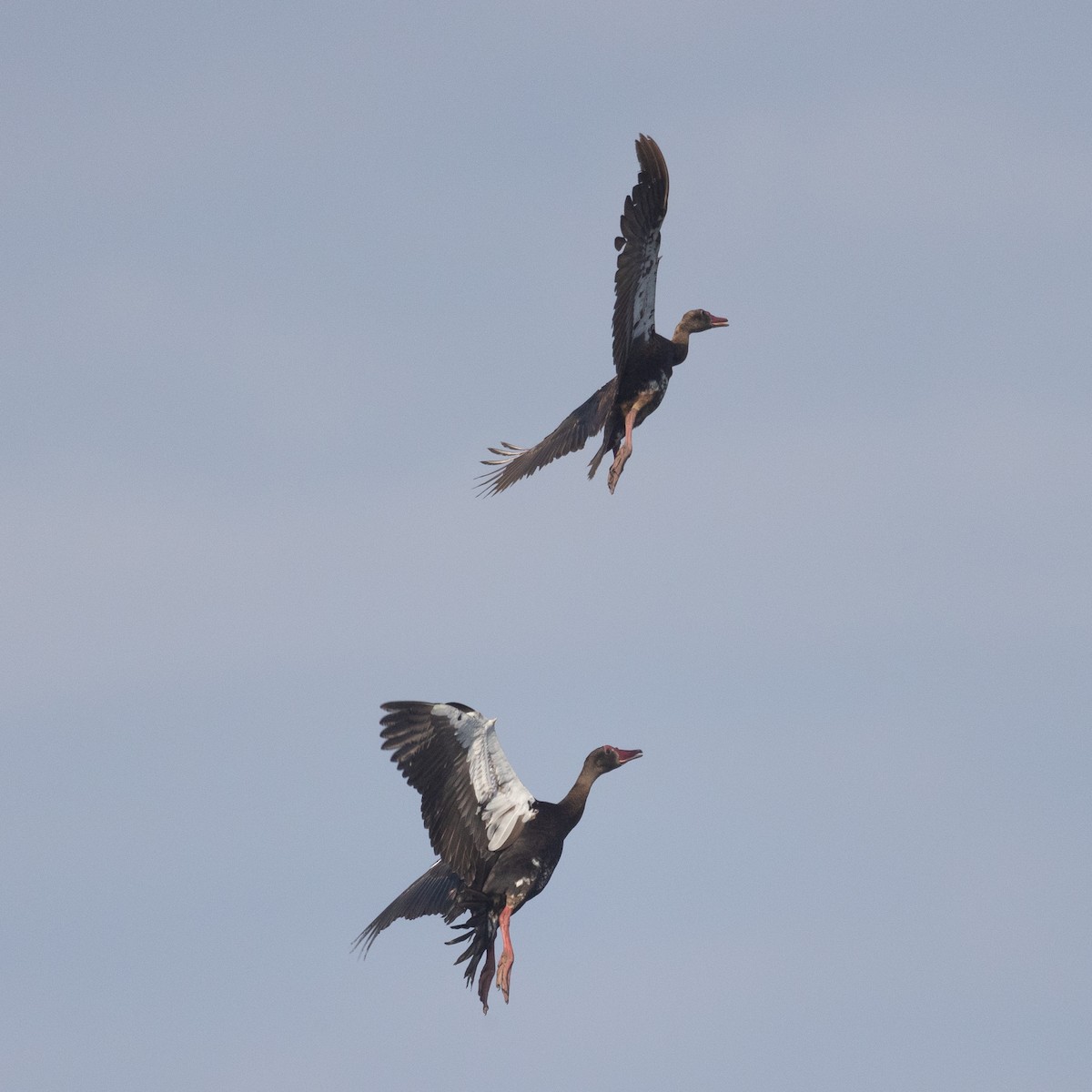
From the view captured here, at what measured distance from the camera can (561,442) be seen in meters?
24.0

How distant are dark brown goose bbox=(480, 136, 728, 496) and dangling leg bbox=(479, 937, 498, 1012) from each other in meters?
5.12

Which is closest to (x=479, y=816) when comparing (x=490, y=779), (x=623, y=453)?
(x=490, y=779)

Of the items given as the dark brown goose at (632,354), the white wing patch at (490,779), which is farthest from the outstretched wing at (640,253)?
the white wing patch at (490,779)

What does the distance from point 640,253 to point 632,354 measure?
4.88 ft

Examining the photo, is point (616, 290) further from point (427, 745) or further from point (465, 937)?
point (465, 937)

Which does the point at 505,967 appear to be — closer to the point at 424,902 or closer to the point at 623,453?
the point at 424,902

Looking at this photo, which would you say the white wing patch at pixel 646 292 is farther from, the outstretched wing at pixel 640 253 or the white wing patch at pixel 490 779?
the white wing patch at pixel 490 779

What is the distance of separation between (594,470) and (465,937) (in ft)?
17.7

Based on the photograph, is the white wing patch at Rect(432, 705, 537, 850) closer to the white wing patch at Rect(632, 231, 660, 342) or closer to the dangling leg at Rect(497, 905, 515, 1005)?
the dangling leg at Rect(497, 905, 515, 1005)

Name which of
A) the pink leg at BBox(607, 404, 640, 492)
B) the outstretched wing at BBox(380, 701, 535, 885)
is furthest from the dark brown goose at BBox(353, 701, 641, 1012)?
the pink leg at BBox(607, 404, 640, 492)

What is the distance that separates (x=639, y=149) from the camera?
2048cm

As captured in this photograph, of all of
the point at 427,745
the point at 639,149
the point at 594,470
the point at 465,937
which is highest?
the point at 639,149

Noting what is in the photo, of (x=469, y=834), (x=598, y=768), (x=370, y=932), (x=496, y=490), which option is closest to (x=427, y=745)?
(x=469, y=834)

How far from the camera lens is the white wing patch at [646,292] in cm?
2100
